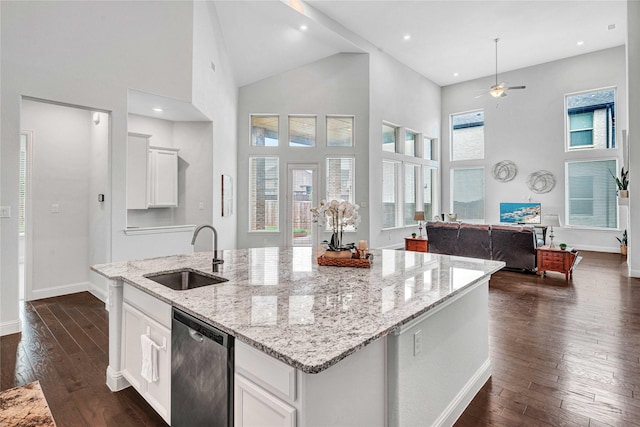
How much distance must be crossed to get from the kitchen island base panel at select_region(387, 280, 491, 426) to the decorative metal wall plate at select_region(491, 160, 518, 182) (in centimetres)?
844

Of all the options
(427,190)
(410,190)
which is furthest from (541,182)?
(410,190)

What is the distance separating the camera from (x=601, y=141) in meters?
8.18

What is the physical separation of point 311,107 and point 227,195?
2.85 meters

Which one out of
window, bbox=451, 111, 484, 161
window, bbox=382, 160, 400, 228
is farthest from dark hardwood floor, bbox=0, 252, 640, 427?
window, bbox=451, 111, 484, 161

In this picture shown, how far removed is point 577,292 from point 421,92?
6797 mm

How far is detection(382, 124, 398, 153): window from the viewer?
26.8 ft

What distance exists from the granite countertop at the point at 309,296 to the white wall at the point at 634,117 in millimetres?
4976

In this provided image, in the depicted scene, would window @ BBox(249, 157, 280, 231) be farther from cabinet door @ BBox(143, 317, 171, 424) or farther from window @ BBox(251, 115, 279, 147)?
cabinet door @ BBox(143, 317, 171, 424)

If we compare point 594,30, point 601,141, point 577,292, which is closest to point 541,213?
point 601,141

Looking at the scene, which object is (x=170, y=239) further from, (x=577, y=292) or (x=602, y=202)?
(x=602, y=202)

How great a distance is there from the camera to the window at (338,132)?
7641mm

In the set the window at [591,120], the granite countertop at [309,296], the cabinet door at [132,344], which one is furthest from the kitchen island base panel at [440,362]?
the window at [591,120]

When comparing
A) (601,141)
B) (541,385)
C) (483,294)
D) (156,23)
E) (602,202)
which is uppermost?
(156,23)

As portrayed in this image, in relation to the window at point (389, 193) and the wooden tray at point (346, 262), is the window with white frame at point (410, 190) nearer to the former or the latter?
the window at point (389, 193)
